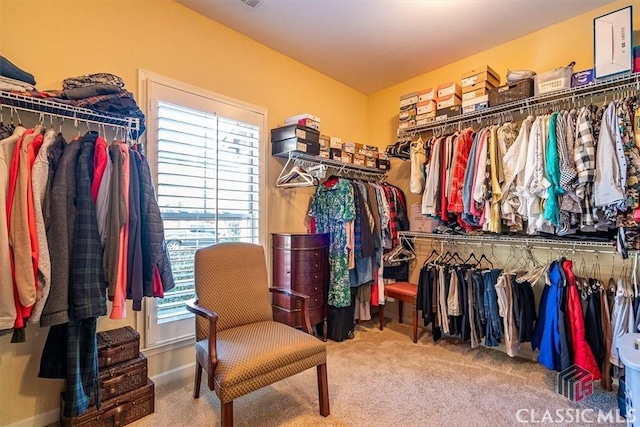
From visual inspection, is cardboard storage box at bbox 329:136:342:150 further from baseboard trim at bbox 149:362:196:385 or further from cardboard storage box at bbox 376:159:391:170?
baseboard trim at bbox 149:362:196:385

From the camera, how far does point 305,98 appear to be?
3334mm

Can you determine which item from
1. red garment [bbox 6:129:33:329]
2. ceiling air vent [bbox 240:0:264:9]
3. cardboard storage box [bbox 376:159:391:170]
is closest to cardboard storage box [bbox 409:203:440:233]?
cardboard storage box [bbox 376:159:391:170]

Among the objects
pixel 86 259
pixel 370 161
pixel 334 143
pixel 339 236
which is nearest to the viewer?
pixel 86 259

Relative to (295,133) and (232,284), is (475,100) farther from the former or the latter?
(232,284)

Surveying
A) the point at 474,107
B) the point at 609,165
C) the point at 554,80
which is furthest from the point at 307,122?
the point at 609,165

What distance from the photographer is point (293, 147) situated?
2727 mm

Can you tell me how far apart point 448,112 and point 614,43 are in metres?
1.16

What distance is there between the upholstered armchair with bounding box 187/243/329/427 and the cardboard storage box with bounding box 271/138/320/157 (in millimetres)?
968

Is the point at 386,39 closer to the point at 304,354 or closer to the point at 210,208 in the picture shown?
the point at 210,208

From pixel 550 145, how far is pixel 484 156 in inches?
17.4

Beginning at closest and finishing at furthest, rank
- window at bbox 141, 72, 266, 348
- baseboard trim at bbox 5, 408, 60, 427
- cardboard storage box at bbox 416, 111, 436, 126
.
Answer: baseboard trim at bbox 5, 408, 60, 427, window at bbox 141, 72, 266, 348, cardboard storage box at bbox 416, 111, 436, 126

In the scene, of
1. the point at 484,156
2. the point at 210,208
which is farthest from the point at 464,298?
the point at 210,208

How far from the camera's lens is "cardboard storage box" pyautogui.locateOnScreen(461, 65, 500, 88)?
269 cm

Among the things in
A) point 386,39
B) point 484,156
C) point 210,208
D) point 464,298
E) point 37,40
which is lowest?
point 464,298
